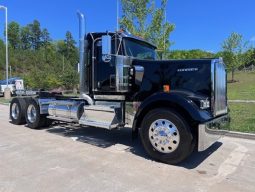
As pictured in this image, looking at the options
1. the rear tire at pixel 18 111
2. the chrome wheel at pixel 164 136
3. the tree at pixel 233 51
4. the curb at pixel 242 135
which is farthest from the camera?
the tree at pixel 233 51

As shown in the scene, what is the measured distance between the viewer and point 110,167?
18.8 feet

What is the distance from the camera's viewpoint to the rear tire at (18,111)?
1059cm

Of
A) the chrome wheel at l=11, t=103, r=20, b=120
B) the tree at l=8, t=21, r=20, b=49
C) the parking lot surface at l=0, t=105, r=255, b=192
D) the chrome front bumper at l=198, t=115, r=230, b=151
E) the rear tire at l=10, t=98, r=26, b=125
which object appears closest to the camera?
the parking lot surface at l=0, t=105, r=255, b=192

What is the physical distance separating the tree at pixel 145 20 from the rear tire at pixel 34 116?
834cm

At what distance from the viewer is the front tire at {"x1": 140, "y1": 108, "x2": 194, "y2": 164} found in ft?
19.1

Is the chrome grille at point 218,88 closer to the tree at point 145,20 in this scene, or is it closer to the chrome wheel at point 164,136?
the chrome wheel at point 164,136

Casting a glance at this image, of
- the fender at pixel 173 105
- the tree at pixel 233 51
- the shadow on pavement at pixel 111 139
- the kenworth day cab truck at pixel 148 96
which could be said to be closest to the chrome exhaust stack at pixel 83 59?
the kenworth day cab truck at pixel 148 96

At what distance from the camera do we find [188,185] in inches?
192

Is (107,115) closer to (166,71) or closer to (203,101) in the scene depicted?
(166,71)

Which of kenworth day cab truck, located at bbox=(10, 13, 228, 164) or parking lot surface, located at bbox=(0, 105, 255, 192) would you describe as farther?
kenworth day cab truck, located at bbox=(10, 13, 228, 164)

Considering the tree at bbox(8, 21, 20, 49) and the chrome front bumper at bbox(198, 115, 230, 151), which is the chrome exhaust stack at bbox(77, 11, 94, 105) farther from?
the tree at bbox(8, 21, 20, 49)

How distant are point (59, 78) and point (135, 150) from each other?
33506mm

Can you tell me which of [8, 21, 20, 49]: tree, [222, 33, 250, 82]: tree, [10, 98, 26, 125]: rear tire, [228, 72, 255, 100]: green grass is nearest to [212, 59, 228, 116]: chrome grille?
[10, 98, 26, 125]: rear tire

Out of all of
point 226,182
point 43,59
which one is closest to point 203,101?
point 226,182
